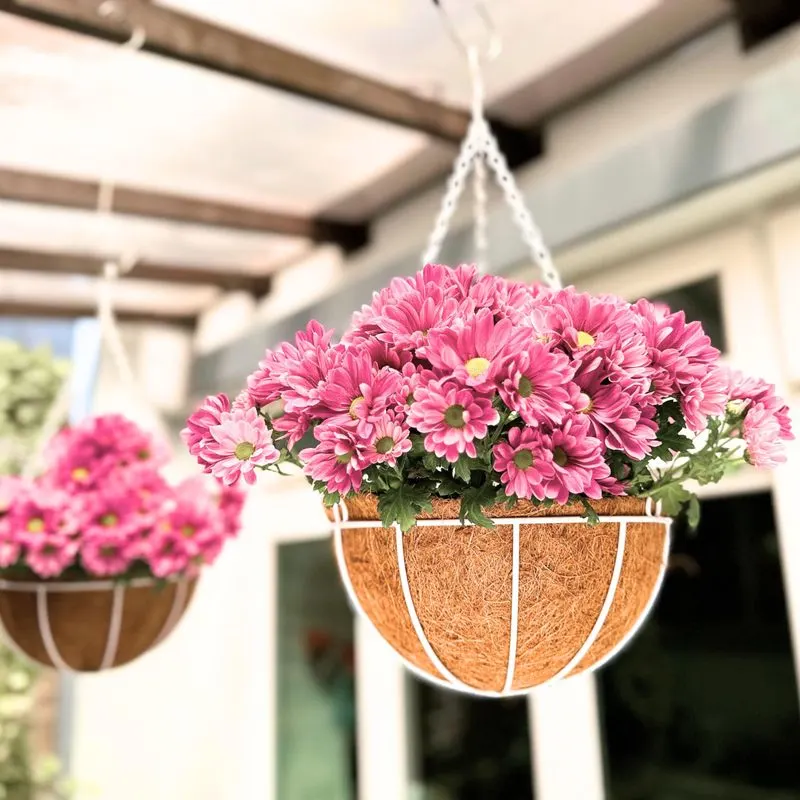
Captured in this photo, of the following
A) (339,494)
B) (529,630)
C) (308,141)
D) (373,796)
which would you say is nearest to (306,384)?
(339,494)

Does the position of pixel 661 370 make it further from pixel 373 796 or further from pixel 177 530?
pixel 373 796

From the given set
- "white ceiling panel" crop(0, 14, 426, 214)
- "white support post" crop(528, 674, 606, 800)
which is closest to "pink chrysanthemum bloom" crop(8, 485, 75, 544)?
"white ceiling panel" crop(0, 14, 426, 214)

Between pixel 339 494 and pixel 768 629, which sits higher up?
pixel 339 494

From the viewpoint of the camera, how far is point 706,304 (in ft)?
6.15

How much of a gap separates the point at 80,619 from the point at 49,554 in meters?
0.11

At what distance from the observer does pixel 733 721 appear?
207 cm

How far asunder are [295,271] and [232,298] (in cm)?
49

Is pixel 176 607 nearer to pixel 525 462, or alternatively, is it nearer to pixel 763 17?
pixel 525 462

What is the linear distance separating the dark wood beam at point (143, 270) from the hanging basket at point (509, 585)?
2.49m

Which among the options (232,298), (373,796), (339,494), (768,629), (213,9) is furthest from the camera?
(232,298)

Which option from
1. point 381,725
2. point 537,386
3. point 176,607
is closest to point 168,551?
point 176,607

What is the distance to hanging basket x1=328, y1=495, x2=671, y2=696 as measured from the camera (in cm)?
67

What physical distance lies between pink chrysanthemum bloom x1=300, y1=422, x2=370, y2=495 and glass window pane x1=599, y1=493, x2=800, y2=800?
1.51 meters

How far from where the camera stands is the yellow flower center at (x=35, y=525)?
1.27 metres
